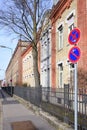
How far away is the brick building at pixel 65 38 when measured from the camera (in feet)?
66.6

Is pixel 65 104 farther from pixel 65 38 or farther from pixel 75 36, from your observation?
pixel 65 38

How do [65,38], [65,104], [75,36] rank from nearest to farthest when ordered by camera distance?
[75,36] < [65,104] < [65,38]

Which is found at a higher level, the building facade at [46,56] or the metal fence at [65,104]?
the building facade at [46,56]

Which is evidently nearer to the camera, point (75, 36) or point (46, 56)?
point (75, 36)

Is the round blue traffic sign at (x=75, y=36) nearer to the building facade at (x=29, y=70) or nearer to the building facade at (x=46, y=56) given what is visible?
the building facade at (x=46, y=56)

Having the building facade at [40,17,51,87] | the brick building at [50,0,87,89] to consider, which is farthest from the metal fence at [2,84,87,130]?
the building facade at [40,17,51,87]

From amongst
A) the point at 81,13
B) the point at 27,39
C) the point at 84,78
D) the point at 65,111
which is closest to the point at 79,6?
the point at 81,13

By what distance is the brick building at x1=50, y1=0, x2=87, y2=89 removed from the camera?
20297 millimetres

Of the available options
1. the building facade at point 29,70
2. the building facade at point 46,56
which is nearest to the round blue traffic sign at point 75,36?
the building facade at point 46,56

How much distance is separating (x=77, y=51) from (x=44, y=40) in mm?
27463

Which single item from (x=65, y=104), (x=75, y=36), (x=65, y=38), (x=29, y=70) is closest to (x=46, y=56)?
(x=65, y=38)

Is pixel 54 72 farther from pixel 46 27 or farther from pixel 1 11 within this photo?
pixel 1 11

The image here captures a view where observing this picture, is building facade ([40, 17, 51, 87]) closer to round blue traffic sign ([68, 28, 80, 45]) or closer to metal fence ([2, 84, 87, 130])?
metal fence ([2, 84, 87, 130])

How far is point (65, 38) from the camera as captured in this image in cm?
2577
